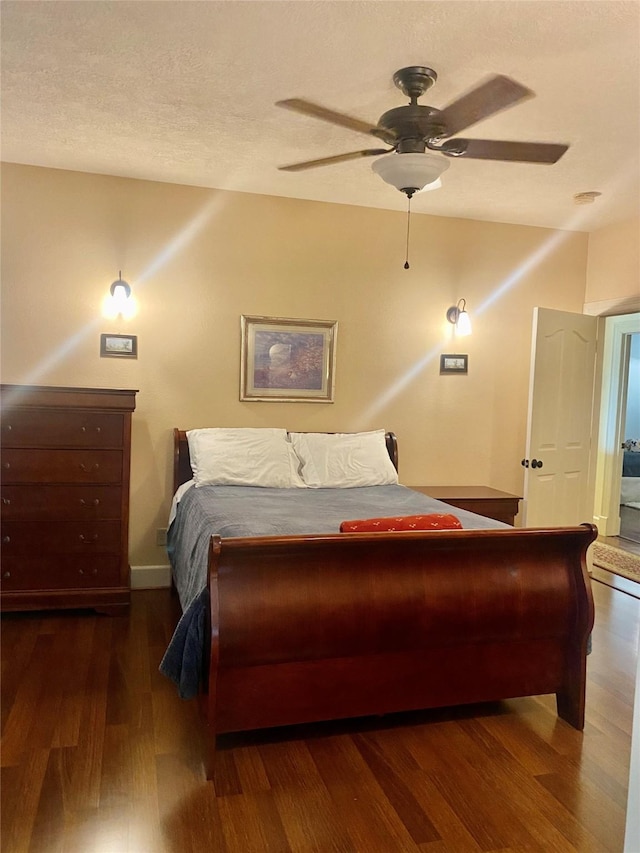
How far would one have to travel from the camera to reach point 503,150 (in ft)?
7.77

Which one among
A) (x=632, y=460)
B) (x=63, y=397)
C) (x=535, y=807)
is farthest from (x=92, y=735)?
(x=632, y=460)

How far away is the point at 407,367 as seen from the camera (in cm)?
457

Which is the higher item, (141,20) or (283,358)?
(141,20)

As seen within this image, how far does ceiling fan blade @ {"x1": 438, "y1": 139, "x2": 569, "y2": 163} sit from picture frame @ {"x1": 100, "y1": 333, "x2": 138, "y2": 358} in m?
2.35

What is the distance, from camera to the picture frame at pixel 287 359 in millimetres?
4219

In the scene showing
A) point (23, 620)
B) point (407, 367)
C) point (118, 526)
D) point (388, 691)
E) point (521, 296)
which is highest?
point (521, 296)

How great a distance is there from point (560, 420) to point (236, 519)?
2.88 m

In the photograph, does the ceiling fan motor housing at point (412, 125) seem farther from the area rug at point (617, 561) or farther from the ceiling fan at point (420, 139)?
the area rug at point (617, 561)

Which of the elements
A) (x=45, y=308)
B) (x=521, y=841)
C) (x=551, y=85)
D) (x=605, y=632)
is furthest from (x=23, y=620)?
(x=551, y=85)

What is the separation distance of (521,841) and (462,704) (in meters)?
0.68

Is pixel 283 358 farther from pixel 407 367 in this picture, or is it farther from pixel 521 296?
pixel 521 296

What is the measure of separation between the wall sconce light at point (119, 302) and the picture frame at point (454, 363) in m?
2.23

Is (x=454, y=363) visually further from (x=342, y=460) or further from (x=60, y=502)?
(x=60, y=502)

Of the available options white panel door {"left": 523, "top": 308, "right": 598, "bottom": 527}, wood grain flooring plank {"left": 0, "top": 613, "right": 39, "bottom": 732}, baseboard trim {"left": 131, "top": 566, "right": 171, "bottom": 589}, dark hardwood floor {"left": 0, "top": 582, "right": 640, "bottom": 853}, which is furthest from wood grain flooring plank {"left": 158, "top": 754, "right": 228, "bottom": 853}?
white panel door {"left": 523, "top": 308, "right": 598, "bottom": 527}
